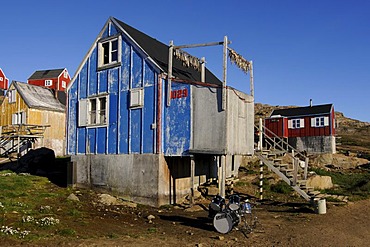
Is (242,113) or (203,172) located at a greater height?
(242,113)

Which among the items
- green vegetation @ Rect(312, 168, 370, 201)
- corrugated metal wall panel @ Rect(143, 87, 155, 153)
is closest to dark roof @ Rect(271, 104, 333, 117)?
green vegetation @ Rect(312, 168, 370, 201)

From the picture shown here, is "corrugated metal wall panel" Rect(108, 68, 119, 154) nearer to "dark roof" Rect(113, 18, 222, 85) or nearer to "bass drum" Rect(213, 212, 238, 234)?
"dark roof" Rect(113, 18, 222, 85)

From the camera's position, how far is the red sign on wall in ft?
56.5

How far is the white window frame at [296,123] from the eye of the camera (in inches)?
1753

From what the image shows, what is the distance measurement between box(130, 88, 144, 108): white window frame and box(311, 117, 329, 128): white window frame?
102ft

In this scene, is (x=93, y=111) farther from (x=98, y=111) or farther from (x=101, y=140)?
(x=101, y=140)

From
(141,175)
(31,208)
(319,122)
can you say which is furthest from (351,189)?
(319,122)

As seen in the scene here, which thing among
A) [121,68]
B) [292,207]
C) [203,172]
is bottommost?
[292,207]

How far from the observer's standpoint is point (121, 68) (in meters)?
19.6

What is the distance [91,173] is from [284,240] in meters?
12.6

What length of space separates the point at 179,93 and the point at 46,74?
67.5 m

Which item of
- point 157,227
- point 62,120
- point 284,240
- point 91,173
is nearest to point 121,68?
point 91,173

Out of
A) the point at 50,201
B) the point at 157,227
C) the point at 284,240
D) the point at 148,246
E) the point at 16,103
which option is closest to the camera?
the point at 148,246

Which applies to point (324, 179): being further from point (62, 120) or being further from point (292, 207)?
point (62, 120)
